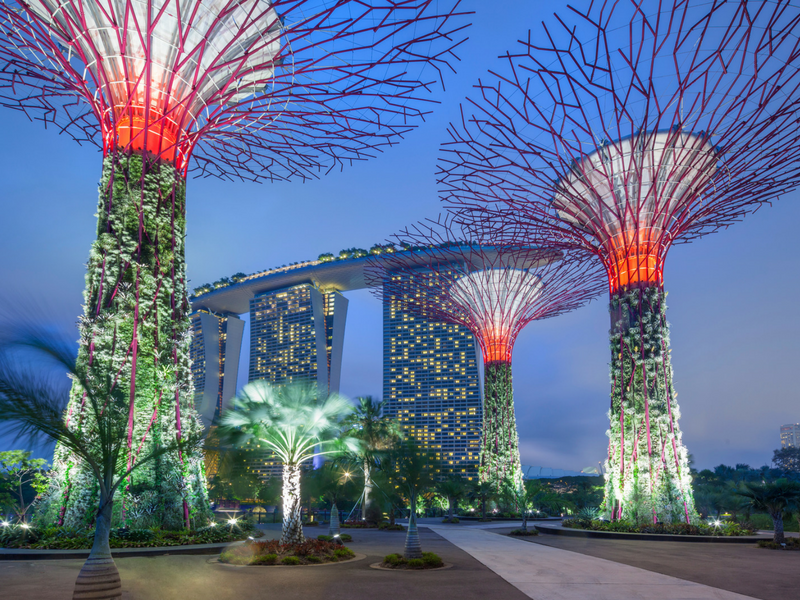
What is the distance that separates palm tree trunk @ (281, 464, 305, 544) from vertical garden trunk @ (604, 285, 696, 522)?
38.8 feet

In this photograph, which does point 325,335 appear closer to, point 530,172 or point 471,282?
point 471,282

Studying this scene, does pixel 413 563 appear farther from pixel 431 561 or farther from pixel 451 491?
pixel 451 491

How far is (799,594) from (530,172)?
1459 centimetres

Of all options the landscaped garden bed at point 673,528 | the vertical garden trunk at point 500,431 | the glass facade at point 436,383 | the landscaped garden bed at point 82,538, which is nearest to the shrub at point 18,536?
the landscaped garden bed at point 82,538

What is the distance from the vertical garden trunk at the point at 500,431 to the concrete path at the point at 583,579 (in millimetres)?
20331

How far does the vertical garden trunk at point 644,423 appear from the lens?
65.4 feet

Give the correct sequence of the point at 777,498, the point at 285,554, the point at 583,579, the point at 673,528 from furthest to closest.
A: the point at 673,528
the point at 777,498
the point at 285,554
the point at 583,579

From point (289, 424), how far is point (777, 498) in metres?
15.2

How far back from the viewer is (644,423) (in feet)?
66.8

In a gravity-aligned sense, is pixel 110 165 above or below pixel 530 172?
below

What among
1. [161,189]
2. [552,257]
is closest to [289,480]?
[161,189]

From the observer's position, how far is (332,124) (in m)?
17.2

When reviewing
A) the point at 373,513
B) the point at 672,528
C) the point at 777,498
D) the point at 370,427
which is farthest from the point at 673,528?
the point at 373,513

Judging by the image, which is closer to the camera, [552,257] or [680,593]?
[680,593]
